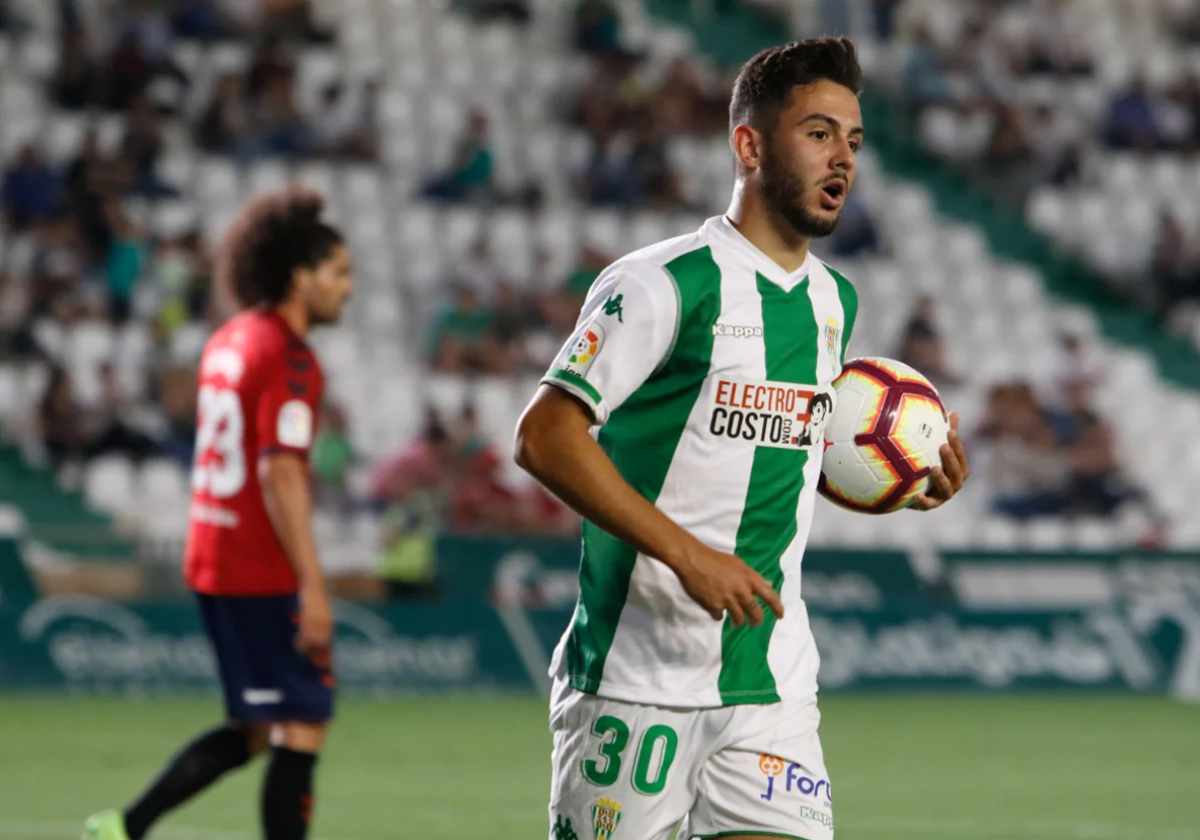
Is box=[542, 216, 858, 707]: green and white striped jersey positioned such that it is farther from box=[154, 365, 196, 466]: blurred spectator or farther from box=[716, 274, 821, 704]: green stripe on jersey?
box=[154, 365, 196, 466]: blurred spectator

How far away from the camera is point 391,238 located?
17.1 meters

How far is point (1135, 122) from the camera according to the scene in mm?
20594

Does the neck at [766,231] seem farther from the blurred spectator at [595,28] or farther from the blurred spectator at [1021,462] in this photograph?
the blurred spectator at [595,28]

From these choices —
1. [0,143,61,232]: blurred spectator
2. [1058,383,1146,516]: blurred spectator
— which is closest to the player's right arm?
[0,143,61,232]: blurred spectator

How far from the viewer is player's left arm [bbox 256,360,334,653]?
19.3ft

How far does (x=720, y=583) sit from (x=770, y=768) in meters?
0.54

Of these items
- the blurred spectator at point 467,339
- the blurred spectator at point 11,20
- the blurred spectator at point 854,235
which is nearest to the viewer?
the blurred spectator at point 467,339

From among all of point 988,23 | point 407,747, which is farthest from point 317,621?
point 988,23

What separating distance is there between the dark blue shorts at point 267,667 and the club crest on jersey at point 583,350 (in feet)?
8.13

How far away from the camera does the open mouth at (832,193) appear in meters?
3.90

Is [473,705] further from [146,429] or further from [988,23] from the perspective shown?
[988,23]

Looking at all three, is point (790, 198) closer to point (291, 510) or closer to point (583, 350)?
point (583, 350)

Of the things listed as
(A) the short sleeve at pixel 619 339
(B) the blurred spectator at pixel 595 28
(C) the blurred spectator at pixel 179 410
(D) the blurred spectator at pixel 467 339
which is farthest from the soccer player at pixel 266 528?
(B) the blurred spectator at pixel 595 28

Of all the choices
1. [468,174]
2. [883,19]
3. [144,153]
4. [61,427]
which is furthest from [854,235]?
[61,427]
